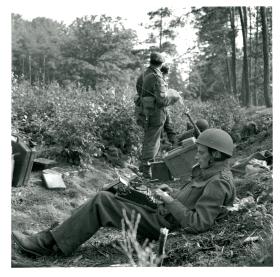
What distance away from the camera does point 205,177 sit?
4.59 meters

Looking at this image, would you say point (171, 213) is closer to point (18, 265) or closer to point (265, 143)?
point (18, 265)

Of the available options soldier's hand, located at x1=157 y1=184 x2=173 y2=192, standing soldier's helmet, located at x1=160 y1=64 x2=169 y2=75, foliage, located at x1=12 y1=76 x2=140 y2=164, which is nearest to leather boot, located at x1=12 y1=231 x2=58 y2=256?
soldier's hand, located at x1=157 y1=184 x2=173 y2=192

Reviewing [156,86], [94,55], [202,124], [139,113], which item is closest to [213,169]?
[202,124]

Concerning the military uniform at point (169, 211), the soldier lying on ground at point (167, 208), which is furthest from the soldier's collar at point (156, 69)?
the soldier lying on ground at point (167, 208)

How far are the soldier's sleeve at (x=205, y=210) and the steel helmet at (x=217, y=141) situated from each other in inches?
12.6

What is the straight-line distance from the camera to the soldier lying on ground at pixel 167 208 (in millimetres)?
4418

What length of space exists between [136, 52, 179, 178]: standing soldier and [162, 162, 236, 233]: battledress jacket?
490cm

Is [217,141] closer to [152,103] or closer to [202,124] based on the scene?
[202,124]

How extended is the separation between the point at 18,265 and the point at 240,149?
26.6 feet

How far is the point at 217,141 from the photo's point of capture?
14.9ft

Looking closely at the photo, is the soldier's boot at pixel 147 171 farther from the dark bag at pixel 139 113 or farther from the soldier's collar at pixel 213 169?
the soldier's collar at pixel 213 169

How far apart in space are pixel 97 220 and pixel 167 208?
723 mm
